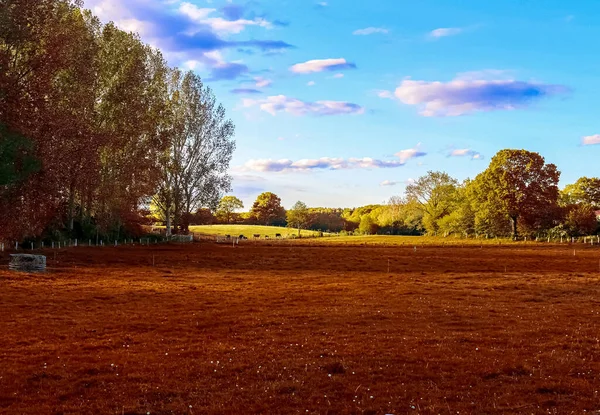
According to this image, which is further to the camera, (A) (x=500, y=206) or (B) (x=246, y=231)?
(B) (x=246, y=231)

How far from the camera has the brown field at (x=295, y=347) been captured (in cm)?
834

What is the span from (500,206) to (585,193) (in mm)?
34260

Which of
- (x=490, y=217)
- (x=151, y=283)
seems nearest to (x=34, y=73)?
(x=151, y=283)

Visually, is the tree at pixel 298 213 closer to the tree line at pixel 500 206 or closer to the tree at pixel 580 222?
the tree line at pixel 500 206

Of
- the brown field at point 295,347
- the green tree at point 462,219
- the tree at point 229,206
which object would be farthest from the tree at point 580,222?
the tree at point 229,206

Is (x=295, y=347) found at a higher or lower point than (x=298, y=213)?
lower

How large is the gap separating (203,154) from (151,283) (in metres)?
38.6

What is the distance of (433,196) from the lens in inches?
4129

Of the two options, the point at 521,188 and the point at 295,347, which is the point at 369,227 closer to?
the point at 521,188

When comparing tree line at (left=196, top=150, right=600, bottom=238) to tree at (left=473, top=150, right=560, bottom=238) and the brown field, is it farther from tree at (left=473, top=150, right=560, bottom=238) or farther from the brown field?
the brown field

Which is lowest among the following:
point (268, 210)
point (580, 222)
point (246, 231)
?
point (246, 231)

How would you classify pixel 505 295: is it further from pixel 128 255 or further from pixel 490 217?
pixel 490 217

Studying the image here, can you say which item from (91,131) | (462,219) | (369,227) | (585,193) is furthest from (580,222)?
(91,131)

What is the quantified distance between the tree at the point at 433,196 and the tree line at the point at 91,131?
52672 millimetres
